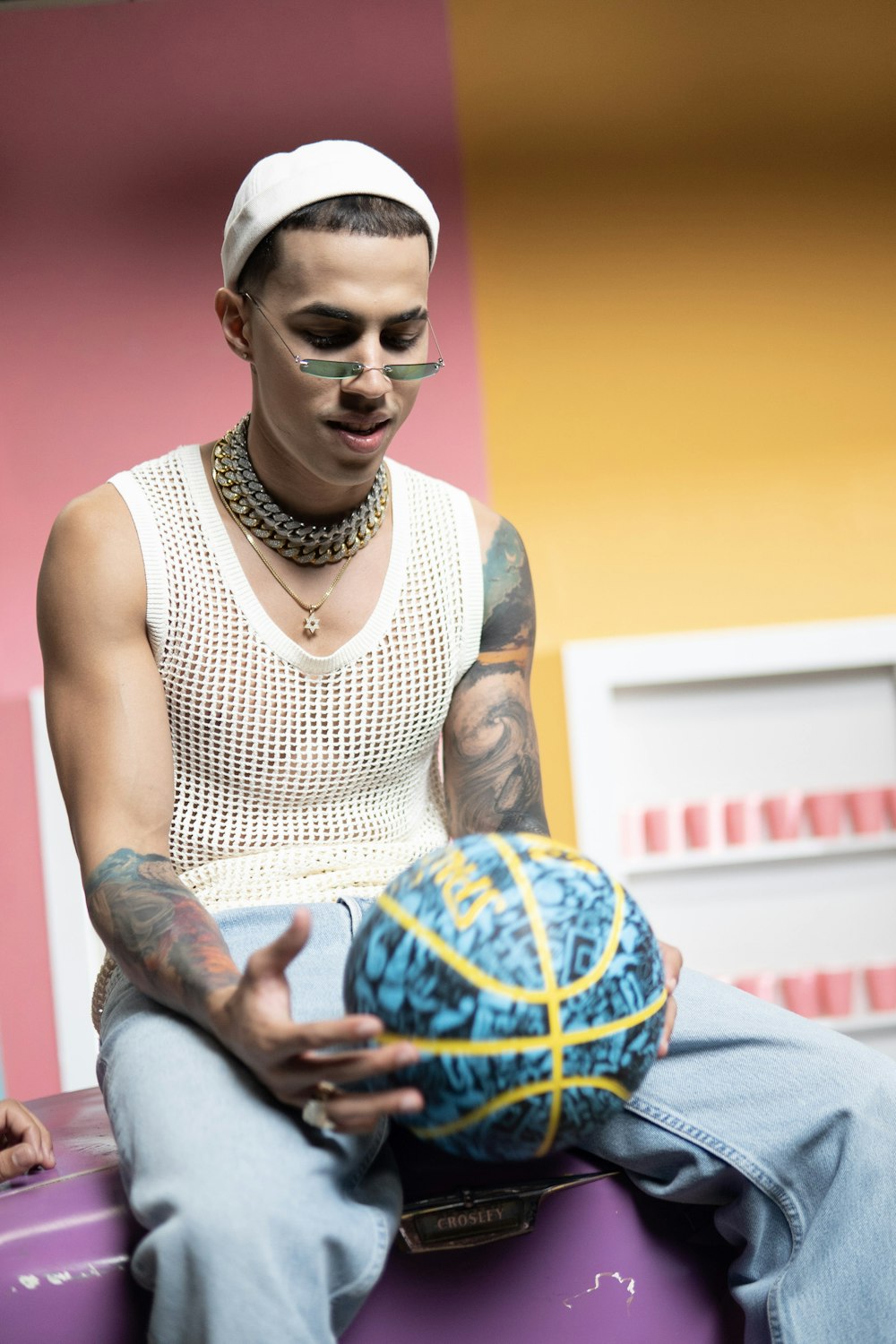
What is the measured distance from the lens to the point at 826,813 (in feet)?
12.2

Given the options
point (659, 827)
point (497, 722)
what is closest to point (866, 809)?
point (659, 827)

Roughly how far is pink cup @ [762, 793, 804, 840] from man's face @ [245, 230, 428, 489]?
205 cm

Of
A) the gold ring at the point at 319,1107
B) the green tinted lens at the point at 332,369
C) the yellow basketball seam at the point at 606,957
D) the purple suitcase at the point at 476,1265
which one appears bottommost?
the purple suitcase at the point at 476,1265

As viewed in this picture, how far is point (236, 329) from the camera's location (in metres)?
2.11

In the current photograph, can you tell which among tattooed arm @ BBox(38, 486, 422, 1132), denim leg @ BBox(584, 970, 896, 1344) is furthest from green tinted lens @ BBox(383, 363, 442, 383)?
denim leg @ BBox(584, 970, 896, 1344)

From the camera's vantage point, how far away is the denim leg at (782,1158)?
5.23 ft

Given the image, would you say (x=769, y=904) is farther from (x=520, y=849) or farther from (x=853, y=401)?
(x=520, y=849)

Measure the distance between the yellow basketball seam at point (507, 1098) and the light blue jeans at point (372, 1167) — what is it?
14cm

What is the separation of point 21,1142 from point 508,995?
2.58 ft

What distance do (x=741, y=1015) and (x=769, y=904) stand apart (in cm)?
201

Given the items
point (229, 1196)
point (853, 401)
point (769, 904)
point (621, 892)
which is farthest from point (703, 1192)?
point (853, 401)

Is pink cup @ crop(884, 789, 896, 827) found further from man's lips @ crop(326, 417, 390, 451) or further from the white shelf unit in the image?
man's lips @ crop(326, 417, 390, 451)

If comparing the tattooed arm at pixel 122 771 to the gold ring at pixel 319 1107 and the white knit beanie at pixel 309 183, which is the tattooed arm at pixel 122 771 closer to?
the gold ring at pixel 319 1107

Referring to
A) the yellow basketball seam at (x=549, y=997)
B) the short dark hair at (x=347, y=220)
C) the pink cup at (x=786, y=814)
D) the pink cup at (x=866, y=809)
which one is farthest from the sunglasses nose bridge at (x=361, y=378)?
the pink cup at (x=866, y=809)
